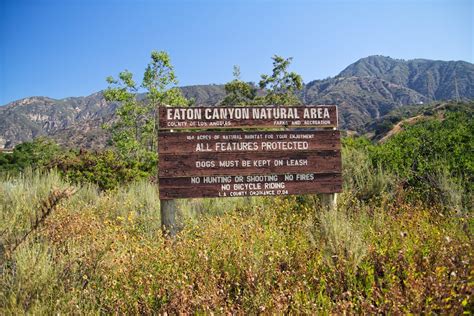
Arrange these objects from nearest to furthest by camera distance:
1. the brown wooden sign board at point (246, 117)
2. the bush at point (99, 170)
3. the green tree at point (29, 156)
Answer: the brown wooden sign board at point (246, 117) < the bush at point (99, 170) < the green tree at point (29, 156)

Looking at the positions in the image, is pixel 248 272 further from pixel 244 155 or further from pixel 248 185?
pixel 244 155

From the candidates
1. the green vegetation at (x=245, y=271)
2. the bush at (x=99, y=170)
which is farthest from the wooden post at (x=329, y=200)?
the bush at (x=99, y=170)

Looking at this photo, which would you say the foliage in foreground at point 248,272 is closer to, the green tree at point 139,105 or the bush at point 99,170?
the bush at point 99,170

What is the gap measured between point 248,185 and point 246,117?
121 cm

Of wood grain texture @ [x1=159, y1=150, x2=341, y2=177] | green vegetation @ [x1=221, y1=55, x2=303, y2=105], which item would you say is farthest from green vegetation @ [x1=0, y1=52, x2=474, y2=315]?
green vegetation @ [x1=221, y1=55, x2=303, y2=105]

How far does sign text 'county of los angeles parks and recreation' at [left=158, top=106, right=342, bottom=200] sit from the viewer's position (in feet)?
19.5

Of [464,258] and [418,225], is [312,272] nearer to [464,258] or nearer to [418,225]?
[464,258]

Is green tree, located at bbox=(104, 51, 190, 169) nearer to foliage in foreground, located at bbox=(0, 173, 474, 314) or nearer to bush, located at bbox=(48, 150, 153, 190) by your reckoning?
bush, located at bbox=(48, 150, 153, 190)

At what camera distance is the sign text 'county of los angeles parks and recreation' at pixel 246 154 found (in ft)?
19.5

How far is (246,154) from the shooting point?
609 centimetres

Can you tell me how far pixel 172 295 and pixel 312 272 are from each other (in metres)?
1.49

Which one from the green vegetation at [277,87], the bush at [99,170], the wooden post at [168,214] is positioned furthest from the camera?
the green vegetation at [277,87]

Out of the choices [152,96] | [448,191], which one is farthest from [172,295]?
[152,96]

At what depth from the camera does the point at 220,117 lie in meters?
6.19
